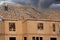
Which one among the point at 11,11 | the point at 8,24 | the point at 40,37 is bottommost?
the point at 40,37

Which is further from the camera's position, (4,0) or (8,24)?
(4,0)

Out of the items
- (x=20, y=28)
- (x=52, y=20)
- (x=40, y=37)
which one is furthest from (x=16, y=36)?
(x=52, y=20)

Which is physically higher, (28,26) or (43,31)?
(28,26)

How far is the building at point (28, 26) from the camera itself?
26.2 meters

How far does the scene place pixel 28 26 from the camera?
86.6 ft

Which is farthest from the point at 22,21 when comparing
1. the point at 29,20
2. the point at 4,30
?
the point at 4,30

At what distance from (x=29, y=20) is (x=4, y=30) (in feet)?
11.0

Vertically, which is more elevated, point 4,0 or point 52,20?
point 4,0

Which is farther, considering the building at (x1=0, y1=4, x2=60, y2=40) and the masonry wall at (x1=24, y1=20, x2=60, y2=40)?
the masonry wall at (x1=24, y1=20, x2=60, y2=40)

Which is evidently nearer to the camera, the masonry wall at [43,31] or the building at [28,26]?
the building at [28,26]

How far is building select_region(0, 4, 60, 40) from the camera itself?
2615 centimetres

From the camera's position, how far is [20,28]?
86.4 feet

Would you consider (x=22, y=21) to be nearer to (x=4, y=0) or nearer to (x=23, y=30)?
(x=23, y=30)

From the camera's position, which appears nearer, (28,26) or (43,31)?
(28,26)
